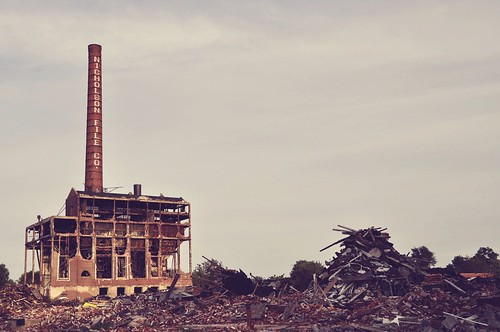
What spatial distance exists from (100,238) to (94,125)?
10.9 metres

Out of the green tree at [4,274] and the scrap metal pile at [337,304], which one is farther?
the green tree at [4,274]

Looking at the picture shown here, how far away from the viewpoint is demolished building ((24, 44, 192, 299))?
179 ft

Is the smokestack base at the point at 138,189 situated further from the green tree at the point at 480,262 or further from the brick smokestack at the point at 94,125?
the green tree at the point at 480,262

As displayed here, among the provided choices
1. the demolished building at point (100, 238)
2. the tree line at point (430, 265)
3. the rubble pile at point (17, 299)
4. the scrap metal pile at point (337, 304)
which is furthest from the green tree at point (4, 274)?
the scrap metal pile at point (337, 304)

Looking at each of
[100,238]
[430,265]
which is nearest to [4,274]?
[100,238]

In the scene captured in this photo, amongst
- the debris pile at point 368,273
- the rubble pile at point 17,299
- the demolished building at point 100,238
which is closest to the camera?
the debris pile at point 368,273

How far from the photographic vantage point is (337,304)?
92.6ft

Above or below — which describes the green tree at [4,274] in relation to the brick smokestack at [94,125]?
below

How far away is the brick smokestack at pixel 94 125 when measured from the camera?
58500 mm

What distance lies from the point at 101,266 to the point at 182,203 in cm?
974

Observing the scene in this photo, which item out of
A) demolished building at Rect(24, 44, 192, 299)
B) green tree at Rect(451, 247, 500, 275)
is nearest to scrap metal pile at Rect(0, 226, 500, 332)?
demolished building at Rect(24, 44, 192, 299)

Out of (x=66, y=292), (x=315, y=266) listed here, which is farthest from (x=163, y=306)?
(x=315, y=266)

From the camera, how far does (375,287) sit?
1164 inches

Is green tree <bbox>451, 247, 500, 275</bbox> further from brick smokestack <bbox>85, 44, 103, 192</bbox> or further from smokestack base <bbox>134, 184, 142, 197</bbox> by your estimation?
brick smokestack <bbox>85, 44, 103, 192</bbox>
